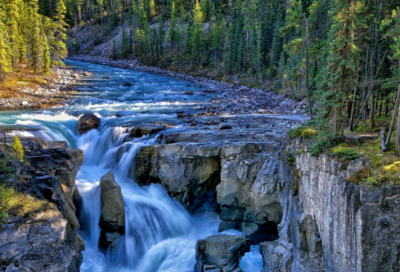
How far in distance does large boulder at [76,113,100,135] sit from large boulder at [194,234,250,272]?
14895 mm

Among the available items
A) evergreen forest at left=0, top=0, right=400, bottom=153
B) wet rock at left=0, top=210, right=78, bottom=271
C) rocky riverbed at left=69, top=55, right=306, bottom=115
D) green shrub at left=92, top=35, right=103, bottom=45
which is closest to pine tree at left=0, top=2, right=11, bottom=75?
evergreen forest at left=0, top=0, right=400, bottom=153

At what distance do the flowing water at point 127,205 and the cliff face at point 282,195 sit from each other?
3.37 feet

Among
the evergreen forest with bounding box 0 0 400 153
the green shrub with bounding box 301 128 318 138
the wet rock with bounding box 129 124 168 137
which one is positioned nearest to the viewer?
the evergreen forest with bounding box 0 0 400 153

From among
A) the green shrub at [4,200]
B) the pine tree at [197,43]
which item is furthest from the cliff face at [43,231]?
the pine tree at [197,43]

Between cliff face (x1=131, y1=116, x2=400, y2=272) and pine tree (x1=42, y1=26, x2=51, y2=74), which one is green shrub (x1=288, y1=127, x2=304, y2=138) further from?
pine tree (x1=42, y1=26, x2=51, y2=74)

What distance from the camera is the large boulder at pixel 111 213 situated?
15.3 m

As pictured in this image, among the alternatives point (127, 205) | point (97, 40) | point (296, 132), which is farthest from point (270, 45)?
point (97, 40)

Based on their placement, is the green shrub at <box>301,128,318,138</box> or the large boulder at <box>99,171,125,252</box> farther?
the large boulder at <box>99,171,125,252</box>

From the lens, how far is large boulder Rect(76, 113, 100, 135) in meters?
24.5

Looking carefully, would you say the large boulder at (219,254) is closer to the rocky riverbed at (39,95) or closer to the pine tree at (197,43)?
the rocky riverbed at (39,95)

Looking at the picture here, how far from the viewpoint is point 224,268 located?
1330cm

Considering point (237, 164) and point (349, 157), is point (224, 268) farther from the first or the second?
point (349, 157)

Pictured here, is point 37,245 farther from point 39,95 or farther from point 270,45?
point 270,45

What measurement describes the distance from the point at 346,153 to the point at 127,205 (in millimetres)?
11095
